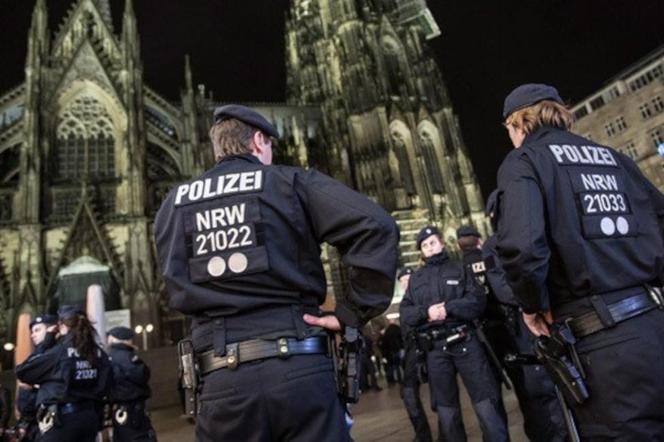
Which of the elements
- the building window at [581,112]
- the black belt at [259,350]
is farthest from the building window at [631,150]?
the black belt at [259,350]

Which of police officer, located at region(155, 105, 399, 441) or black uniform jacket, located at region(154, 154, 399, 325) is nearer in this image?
police officer, located at region(155, 105, 399, 441)

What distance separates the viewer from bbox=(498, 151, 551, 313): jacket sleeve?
2.14 meters

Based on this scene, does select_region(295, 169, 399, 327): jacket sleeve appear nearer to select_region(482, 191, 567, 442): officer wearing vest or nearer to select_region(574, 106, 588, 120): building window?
select_region(482, 191, 567, 442): officer wearing vest

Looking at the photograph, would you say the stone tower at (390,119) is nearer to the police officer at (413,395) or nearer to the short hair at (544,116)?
the police officer at (413,395)

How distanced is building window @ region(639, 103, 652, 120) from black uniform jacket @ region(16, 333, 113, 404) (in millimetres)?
40240

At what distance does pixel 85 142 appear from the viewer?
2569 cm

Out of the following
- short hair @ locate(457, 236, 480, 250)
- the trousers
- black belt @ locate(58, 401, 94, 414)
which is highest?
short hair @ locate(457, 236, 480, 250)

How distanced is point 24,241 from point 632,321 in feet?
82.2

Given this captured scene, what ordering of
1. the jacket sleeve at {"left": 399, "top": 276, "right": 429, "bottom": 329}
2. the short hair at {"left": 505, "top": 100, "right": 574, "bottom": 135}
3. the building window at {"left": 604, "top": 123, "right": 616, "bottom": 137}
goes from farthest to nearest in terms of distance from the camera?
the building window at {"left": 604, "top": 123, "right": 616, "bottom": 137}
the jacket sleeve at {"left": 399, "top": 276, "right": 429, "bottom": 329}
the short hair at {"left": 505, "top": 100, "right": 574, "bottom": 135}

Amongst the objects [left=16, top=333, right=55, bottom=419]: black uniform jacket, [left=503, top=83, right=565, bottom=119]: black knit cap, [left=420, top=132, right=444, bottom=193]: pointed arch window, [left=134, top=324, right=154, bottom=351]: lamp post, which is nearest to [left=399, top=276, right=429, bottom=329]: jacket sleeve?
[left=503, top=83, right=565, bottom=119]: black knit cap

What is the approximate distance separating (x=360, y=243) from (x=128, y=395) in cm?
428

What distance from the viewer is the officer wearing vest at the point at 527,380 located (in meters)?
4.06

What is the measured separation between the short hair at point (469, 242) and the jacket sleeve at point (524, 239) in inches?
115

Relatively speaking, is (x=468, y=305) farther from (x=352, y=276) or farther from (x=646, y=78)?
(x=646, y=78)
